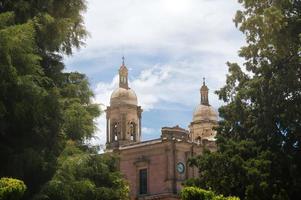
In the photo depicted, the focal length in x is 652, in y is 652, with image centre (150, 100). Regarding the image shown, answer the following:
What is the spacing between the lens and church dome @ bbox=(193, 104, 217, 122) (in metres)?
60.0

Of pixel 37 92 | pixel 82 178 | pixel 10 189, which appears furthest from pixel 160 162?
pixel 10 189

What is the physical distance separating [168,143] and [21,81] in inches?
1264

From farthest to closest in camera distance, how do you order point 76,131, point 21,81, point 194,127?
point 194,127 → point 76,131 → point 21,81

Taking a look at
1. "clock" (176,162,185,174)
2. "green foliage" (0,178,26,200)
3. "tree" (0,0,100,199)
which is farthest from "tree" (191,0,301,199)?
"clock" (176,162,185,174)

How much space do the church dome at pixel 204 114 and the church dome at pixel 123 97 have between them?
7245mm

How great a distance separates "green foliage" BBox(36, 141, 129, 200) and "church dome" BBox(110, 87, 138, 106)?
105 ft

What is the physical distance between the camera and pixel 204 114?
60.2m

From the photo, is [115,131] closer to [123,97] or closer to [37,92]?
[123,97]

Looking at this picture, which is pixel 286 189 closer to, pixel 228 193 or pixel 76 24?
pixel 228 193

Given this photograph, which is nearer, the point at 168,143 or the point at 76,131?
the point at 76,131

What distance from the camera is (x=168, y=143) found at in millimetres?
48469

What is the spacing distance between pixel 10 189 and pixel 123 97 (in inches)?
1639

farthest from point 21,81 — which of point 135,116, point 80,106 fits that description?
point 135,116

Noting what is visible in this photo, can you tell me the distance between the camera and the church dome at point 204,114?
197ft
